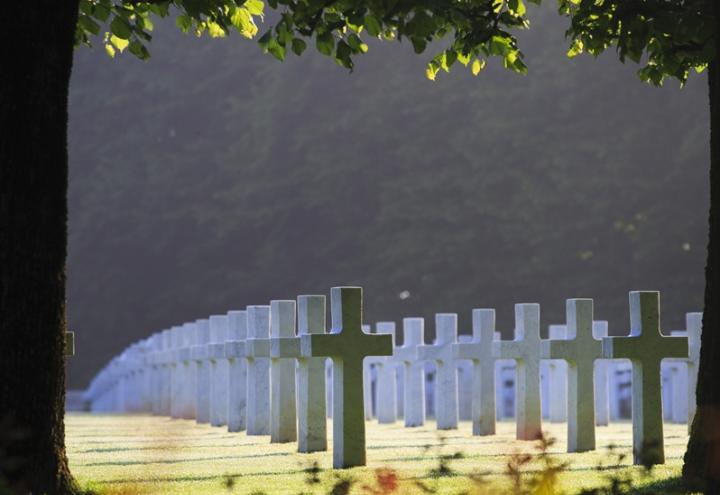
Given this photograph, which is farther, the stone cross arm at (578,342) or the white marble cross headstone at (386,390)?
the white marble cross headstone at (386,390)

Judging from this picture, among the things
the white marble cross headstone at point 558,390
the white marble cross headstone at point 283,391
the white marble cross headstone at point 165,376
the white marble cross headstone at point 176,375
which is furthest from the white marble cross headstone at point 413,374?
the white marble cross headstone at point 165,376

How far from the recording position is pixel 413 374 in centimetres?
1717

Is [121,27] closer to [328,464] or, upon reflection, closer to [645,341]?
[328,464]

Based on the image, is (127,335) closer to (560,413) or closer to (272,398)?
(560,413)

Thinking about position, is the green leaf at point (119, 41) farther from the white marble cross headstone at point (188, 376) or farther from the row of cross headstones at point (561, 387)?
the white marble cross headstone at point (188, 376)

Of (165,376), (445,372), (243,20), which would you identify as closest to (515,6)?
(243,20)

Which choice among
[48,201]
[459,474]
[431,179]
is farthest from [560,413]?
[431,179]

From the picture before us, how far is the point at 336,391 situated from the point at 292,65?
35.3 metres

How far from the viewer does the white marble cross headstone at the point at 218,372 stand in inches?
647

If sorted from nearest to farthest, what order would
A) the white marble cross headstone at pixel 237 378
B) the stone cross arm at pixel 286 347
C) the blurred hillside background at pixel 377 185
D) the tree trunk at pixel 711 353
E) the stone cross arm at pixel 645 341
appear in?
1. the tree trunk at pixel 711 353
2. the stone cross arm at pixel 645 341
3. the stone cross arm at pixel 286 347
4. the white marble cross headstone at pixel 237 378
5. the blurred hillside background at pixel 377 185

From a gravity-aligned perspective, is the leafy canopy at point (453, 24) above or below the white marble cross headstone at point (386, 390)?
above

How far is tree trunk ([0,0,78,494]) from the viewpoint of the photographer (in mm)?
7352

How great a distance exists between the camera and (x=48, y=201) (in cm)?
754

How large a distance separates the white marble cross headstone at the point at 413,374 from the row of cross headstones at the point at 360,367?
0.02 meters
